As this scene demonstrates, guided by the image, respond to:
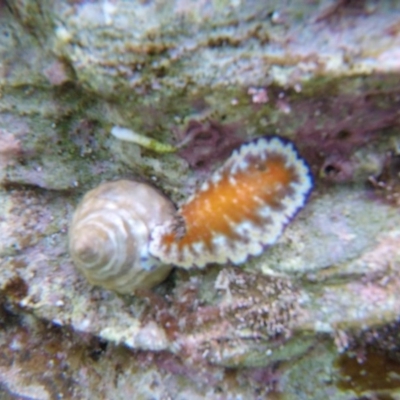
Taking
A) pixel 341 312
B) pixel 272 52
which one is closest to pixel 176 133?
pixel 272 52

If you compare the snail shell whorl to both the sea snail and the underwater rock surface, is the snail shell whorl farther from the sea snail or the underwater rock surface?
the underwater rock surface

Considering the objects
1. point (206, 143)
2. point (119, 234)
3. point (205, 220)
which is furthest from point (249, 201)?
point (119, 234)

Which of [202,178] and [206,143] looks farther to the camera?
[202,178]

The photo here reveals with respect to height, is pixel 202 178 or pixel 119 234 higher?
pixel 202 178

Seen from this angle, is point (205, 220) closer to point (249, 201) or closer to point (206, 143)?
point (249, 201)

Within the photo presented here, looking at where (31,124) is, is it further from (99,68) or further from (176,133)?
(176,133)

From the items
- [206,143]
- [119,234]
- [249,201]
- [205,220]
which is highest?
[206,143]

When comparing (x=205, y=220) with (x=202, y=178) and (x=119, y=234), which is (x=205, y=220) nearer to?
(x=202, y=178)
